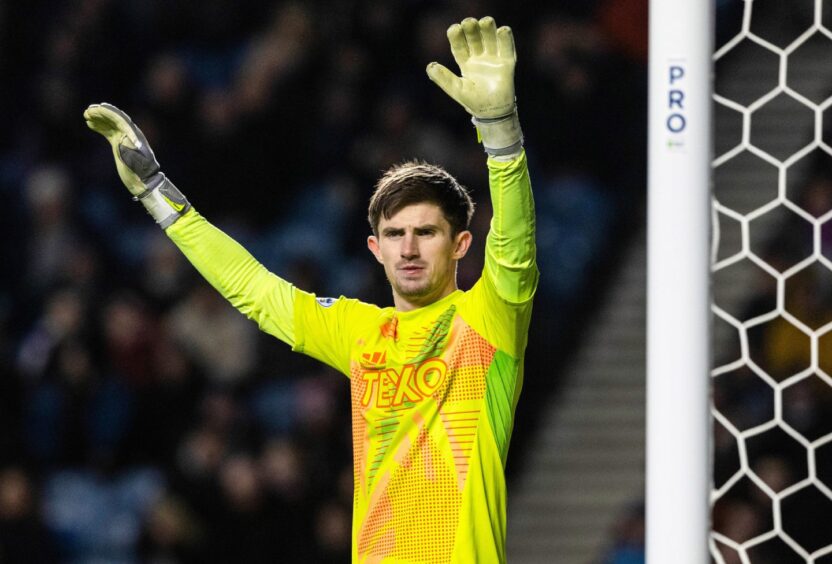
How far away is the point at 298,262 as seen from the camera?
8.09 m

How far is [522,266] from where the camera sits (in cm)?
334

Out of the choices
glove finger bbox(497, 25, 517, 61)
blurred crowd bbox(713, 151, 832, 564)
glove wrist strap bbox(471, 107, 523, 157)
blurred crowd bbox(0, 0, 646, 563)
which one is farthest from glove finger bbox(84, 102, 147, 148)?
blurred crowd bbox(0, 0, 646, 563)

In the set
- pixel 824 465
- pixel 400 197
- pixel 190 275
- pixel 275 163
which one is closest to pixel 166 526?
pixel 190 275

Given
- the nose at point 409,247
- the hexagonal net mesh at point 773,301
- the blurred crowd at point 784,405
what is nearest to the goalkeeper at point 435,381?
the nose at point 409,247

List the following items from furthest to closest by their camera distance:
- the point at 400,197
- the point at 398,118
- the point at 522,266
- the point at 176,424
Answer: the point at 398,118 < the point at 176,424 < the point at 400,197 < the point at 522,266

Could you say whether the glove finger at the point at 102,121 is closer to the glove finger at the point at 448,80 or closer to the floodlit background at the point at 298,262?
the glove finger at the point at 448,80

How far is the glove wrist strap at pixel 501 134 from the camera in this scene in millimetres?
3104

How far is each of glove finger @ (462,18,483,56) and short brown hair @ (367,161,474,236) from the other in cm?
72

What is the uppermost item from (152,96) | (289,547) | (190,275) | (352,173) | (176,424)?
(152,96)

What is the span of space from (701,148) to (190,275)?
238 inches

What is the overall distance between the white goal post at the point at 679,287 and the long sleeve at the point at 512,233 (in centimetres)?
65

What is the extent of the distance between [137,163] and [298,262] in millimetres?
4140

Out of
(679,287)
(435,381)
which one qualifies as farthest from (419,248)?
(679,287)

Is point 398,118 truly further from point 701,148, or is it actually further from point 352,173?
point 701,148
